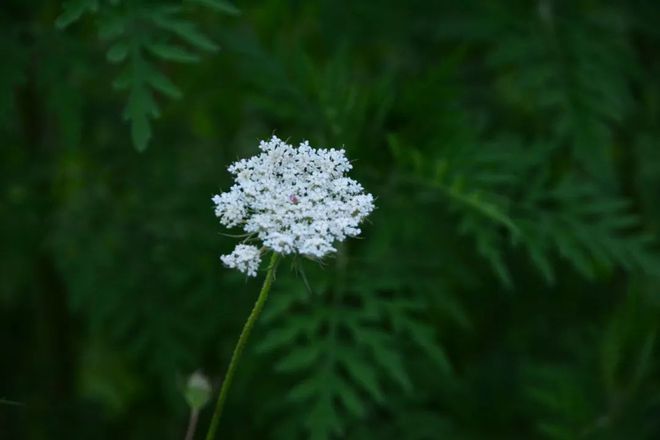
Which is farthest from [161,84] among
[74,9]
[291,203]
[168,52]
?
[291,203]

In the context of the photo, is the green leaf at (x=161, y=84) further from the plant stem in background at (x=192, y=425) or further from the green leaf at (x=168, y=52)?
the plant stem in background at (x=192, y=425)

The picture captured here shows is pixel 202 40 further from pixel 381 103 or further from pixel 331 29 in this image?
pixel 331 29

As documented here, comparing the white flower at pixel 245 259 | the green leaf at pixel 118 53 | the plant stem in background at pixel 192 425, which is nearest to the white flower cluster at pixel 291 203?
the white flower at pixel 245 259

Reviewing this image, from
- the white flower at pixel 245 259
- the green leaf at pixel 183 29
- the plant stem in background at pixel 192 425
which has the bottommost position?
the plant stem in background at pixel 192 425

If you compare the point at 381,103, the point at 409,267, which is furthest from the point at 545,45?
the point at 409,267

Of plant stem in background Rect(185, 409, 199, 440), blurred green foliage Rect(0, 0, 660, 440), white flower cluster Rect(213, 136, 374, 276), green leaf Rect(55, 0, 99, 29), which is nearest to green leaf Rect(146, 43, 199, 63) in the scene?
blurred green foliage Rect(0, 0, 660, 440)

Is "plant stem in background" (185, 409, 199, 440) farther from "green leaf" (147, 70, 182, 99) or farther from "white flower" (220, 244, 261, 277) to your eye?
"green leaf" (147, 70, 182, 99)
